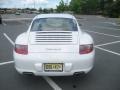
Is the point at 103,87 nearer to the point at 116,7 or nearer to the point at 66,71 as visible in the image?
the point at 66,71

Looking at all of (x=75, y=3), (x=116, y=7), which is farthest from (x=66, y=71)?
(x=75, y=3)

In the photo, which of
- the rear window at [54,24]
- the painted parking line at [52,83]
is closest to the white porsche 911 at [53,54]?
the painted parking line at [52,83]

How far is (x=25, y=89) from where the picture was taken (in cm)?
521

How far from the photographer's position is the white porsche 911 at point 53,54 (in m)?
4.98

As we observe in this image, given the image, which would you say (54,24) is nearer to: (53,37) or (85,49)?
(53,37)

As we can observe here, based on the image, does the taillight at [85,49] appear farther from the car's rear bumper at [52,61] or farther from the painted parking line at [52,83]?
the painted parking line at [52,83]

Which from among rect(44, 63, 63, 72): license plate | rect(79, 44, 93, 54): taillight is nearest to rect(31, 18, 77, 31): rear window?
rect(79, 44, 93, 54): taillight

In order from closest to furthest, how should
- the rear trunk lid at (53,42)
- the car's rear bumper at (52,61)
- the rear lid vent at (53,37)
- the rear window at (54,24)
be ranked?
the car's rear bumper at (52,61) < the rear trunk lid at (53,42) < the rear lid vent at (53,37) < the rear window at (54,24)

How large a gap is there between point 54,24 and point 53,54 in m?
1.54

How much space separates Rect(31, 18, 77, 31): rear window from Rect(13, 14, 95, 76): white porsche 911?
58cm

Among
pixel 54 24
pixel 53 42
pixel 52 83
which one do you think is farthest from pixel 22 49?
pixel 54 24

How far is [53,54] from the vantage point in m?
5.02

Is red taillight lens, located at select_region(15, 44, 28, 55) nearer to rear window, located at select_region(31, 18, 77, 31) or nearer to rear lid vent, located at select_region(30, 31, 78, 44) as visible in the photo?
rear lid vent, located at select_region(30, 31, 78, 44)

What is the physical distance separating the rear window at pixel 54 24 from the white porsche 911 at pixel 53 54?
0.58m
